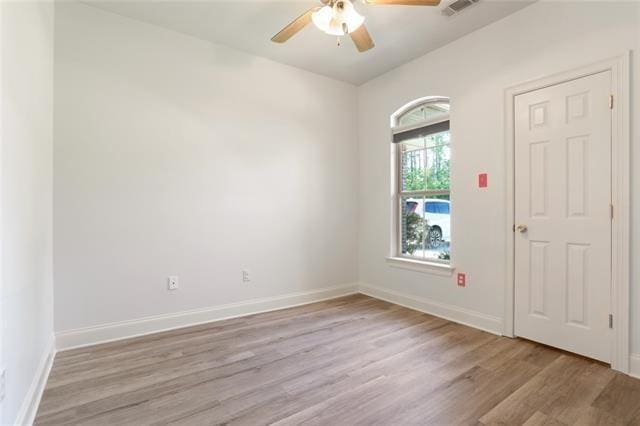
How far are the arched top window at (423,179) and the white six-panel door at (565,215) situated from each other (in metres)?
0.79

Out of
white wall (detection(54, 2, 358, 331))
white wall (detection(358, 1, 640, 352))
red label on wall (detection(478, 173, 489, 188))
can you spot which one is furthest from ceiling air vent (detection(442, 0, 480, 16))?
white wall (detection(54, 2, 358, 331))

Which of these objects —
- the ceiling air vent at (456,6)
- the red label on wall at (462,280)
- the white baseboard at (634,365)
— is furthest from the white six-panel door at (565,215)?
the ceiling air vent at (456,6)

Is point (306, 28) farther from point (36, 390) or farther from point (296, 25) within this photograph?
point (36, 390)

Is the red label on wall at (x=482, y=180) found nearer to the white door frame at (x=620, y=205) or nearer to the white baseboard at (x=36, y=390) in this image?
the white door frame at (x=620, y=205)

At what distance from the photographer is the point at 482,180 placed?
9.91ft

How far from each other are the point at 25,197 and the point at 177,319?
5.72 ft

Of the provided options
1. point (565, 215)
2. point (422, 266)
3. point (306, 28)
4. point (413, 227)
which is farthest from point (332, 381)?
point (306, 28)

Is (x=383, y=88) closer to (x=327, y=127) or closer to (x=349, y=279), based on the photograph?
(x=327, y=127)

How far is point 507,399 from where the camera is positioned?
6.17ft

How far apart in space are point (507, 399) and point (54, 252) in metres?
3.39

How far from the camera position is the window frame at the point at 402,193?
137 inches

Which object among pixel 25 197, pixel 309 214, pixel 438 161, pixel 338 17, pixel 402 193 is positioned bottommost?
pixel 309 214

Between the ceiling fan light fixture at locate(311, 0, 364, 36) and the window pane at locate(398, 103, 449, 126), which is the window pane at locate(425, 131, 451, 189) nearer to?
the window pane at locate(398, 103, 449, 126)

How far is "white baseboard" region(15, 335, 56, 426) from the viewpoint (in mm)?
1607
